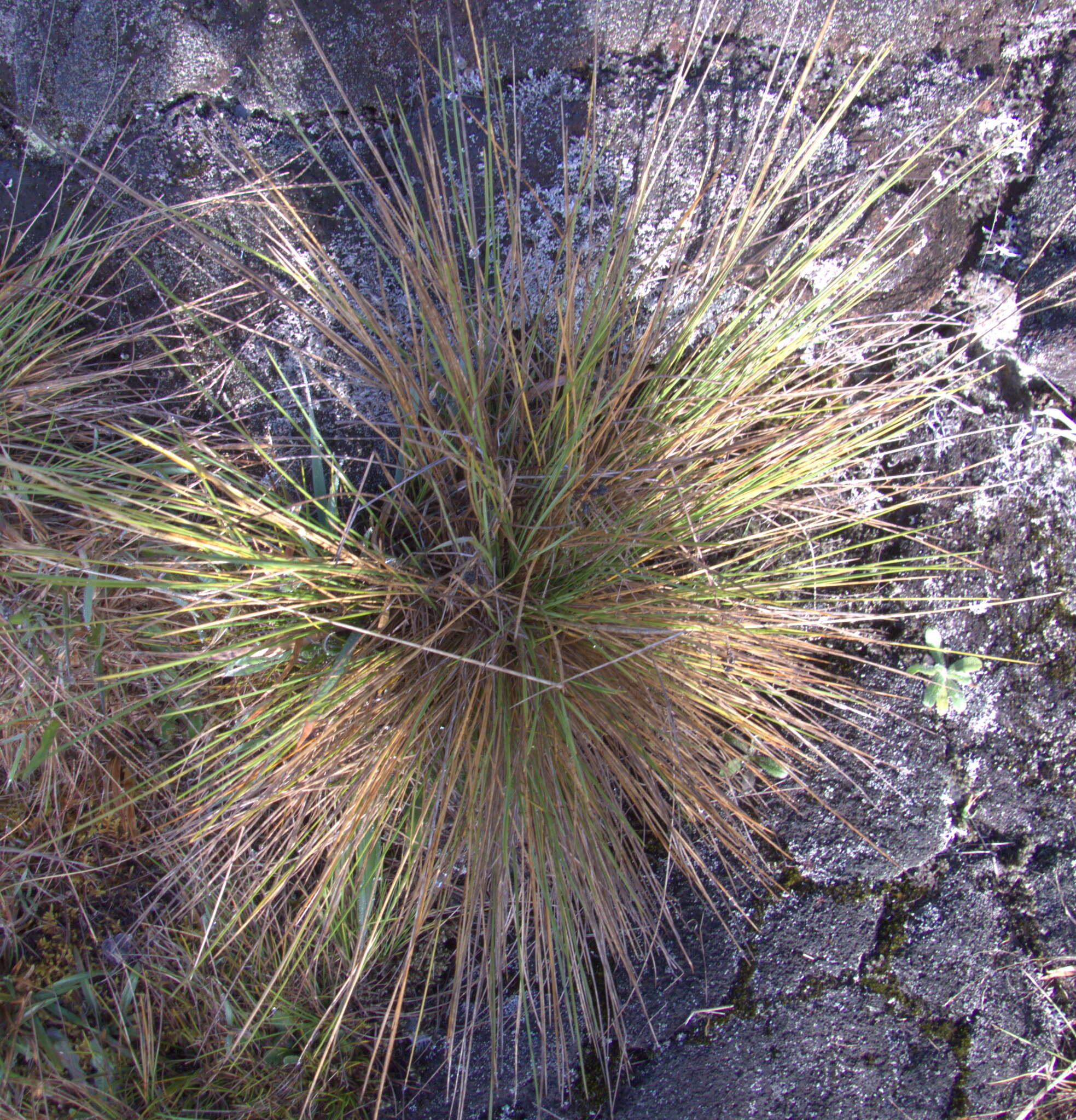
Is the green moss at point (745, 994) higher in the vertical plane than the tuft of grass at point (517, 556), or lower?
lower

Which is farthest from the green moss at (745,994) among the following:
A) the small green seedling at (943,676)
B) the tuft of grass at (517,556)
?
the small green seedling at (943,676)

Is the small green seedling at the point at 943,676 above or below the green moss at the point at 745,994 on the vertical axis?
above

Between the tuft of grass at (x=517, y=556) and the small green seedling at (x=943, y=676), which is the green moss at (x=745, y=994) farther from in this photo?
the small green seedling at (x=943, y=676)

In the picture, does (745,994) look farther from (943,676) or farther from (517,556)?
(517,556)

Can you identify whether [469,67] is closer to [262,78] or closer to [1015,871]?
[262,78]

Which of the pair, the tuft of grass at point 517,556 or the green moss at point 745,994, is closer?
the tuft of grass at point 517,556
